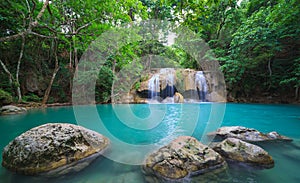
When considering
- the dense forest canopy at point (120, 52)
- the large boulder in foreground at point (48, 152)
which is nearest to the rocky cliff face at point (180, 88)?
the dense forest canopy at point (120, 52)

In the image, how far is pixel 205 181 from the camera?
159 cm

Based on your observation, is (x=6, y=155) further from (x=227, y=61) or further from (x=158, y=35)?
(x=158, y=35)

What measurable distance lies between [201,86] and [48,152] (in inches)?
492

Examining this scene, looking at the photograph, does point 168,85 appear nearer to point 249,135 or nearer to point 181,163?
point 249,135

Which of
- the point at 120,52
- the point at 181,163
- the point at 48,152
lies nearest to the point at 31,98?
the point at 120,52

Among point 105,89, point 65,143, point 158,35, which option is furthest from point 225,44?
point 65,143

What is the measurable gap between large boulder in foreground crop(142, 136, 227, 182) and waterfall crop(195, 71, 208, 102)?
1118 cm

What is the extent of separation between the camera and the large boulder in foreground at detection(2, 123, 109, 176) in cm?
170

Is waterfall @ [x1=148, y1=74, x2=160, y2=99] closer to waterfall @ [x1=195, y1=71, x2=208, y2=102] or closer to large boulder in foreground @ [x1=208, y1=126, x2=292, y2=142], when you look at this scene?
waterfall @ [x1=195, y1=71, x2=208, y2=102]

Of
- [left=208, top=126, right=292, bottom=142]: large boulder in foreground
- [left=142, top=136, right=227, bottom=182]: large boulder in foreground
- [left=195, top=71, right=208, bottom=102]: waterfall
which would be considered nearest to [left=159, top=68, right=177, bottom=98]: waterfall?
[left=195, top=71, right=208, bottom=102]: waterfall

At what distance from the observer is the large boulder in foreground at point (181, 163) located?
1648mm

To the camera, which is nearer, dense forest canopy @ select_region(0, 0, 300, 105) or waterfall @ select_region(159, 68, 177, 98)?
dense forest canopy @ select_region(0, 0, 300, 105)

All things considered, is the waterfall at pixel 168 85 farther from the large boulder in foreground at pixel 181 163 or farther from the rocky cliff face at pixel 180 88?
the large boulder in foreground at pixel 181 163

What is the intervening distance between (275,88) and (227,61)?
443 cm
